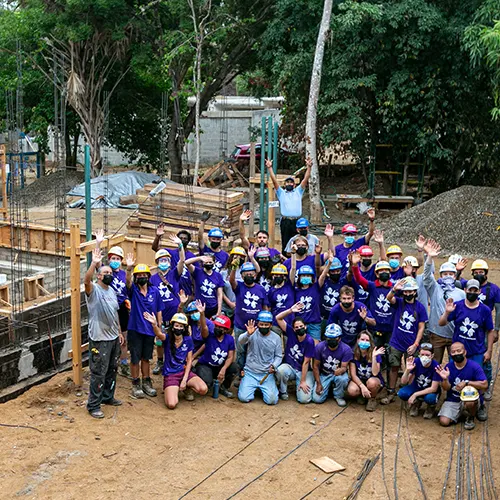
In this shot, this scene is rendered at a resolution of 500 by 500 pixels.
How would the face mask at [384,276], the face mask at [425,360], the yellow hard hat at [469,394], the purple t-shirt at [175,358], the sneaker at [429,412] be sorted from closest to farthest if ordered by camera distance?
the yellow hard hat at [469,394]
the face mask at [425,360]
the sneaker at [429,412]
the purple t-shirt at [175,358]
the face mask at [384,276]

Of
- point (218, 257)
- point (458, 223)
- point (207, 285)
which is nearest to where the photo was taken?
point (207, 285)

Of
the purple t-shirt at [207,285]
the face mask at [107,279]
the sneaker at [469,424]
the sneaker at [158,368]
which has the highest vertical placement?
the face mask at [107,279]

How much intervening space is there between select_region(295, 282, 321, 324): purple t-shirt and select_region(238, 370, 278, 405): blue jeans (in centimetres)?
94

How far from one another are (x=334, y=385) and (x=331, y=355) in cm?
43

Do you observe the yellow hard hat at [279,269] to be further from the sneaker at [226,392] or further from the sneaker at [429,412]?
the sneaker at [429,412]

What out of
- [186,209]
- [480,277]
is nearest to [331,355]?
[480,277]

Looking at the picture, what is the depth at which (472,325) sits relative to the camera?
9234 millimetres

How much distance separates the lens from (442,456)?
8.29 meters

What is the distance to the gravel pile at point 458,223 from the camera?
1880 centimetres

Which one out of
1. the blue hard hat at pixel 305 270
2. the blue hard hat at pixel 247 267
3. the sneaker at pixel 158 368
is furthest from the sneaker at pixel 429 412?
the sneaker at pixel 158 368

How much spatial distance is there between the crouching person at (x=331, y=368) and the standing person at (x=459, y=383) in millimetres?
1177

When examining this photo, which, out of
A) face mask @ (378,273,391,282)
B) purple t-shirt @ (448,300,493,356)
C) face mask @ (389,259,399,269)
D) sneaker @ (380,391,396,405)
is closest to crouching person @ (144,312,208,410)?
sneaker @ (380,391,396,405)

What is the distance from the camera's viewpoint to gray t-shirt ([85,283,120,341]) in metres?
8.85

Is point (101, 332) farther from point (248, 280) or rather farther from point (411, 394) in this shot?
point (411, 394)
